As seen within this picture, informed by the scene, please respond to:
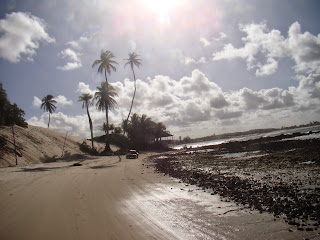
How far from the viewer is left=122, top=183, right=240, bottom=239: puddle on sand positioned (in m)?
4.77

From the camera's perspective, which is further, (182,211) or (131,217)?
(182,211)

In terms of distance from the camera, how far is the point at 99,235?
4.69 m

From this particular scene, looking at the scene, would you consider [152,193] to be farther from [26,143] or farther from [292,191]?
[26,143]

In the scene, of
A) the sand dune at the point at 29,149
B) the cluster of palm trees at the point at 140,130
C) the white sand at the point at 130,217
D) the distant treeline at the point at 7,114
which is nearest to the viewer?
the white sand at the point at 130,217

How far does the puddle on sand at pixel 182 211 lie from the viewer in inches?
188

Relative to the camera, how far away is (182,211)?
623 centimetres

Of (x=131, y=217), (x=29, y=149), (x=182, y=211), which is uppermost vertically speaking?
(x=29, y=149)

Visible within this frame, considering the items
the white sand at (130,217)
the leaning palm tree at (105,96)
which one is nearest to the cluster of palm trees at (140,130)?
the leaning palm tree at (105,96)

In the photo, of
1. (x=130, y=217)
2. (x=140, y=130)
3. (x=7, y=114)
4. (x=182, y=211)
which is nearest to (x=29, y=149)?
(x=7, y=114)

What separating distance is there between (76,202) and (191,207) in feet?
12.8

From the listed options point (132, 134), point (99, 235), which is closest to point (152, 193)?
point (99, 235)

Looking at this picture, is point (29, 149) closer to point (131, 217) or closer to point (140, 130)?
point (131, 217)

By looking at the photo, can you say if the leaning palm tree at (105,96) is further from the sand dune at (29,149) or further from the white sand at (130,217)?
the white sand at (130,217)

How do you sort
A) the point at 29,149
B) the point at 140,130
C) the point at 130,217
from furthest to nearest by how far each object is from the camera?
the point at 140,130, the point at 29,149, the point at 130,217
